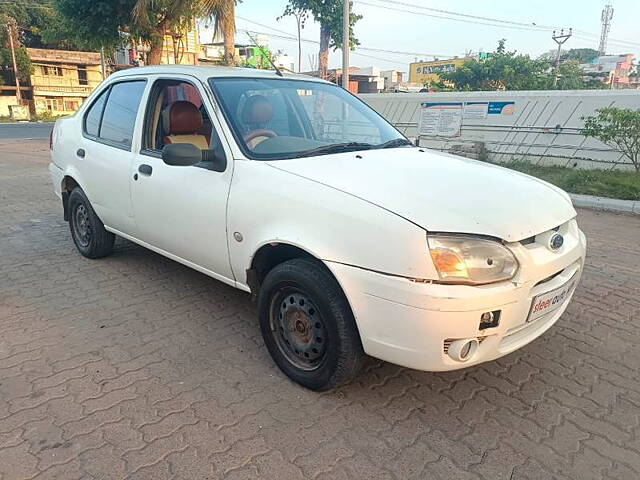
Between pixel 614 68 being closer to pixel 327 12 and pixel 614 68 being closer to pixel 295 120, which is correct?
pixel 327 12

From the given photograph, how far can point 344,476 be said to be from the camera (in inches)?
85.5

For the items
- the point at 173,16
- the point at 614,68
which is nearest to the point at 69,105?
the point at 173,16

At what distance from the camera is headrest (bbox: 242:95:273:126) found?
3254 mm

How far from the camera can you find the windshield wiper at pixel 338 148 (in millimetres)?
3088

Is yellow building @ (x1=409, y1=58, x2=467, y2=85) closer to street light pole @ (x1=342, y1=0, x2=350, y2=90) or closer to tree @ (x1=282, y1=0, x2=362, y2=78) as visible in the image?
tree @ (x1=282, y1=0, x2=362, y2=78)

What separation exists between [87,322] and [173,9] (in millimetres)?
12432

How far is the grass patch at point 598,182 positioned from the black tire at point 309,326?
7293 mm

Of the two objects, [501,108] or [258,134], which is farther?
[501,108]

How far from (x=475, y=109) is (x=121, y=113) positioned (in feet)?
32.0

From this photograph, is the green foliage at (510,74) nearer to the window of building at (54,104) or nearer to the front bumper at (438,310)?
the front bumper at (438,310)

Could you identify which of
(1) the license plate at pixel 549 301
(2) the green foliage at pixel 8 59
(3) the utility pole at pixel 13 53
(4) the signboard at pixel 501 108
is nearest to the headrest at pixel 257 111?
(1) the license plate at pixel 549 301

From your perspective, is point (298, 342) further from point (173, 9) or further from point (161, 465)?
point (173, 9)

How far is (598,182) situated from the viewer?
340 inches

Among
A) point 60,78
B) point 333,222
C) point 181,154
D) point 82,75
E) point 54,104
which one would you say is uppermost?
point 82,75
